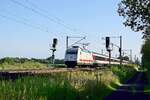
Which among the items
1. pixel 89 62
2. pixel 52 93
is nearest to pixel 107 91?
pixel 52 93

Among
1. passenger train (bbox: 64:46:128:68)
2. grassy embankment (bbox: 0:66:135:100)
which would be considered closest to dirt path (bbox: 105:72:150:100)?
grassy embankment (bbox: 0:66:135:100)

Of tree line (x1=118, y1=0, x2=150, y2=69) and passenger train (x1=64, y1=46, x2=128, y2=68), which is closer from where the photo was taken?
tree line (x1=118, y1=0, x2=150, y2=69)

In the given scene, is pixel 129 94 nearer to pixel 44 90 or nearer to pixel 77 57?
pixel 44 90

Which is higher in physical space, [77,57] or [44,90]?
→ [77,57]

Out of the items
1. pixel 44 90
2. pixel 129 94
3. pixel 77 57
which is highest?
pixel 77 57

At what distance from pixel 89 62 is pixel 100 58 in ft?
53.4

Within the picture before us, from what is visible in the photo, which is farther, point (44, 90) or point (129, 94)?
point (129, 94)

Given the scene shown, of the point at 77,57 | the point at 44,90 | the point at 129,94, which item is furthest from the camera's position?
the point at 77,57

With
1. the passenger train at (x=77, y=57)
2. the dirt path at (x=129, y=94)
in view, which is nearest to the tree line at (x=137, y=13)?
the dirt path at (x=129, y=94)

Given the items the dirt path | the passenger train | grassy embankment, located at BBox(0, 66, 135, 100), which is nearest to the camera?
grassy embankment, located at BBox(0, 66, 135, 100)

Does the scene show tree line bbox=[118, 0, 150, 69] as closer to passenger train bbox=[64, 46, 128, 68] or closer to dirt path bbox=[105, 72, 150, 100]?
dirt path bbox=[105, 72, 150, 100]

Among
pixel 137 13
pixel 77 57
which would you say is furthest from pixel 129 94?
pixel 77 57

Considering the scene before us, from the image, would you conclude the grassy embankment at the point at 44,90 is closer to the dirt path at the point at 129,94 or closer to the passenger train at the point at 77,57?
the dirt path at the point at 129,94

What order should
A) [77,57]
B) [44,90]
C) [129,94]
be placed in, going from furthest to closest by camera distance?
[77,57] → [129,94] → [44,90]
